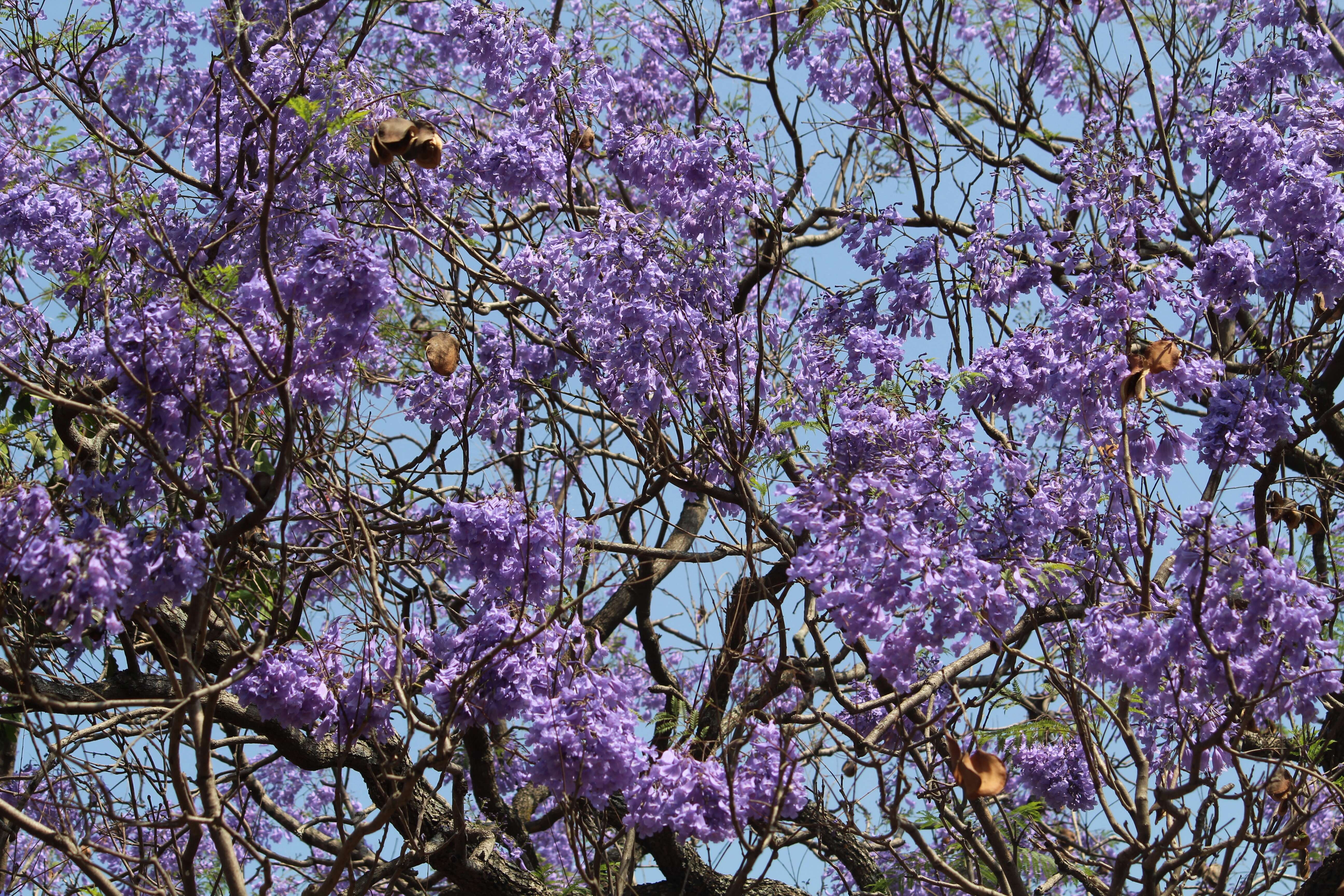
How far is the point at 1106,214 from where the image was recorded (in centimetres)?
424

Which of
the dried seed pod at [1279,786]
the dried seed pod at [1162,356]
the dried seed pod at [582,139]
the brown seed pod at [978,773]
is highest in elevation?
the dried seed pod at [582,139]

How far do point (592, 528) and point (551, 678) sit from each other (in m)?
1.22

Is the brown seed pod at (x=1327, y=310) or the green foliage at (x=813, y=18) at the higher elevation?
the green foliage at (x=813, y=18)

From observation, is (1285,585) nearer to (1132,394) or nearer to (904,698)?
(1132,394)

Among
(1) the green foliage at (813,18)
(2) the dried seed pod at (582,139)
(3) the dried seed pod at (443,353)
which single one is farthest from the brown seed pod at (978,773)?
(1) the green foliage at (813,18)

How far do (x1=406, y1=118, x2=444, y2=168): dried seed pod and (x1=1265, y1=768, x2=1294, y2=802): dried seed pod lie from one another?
274cm

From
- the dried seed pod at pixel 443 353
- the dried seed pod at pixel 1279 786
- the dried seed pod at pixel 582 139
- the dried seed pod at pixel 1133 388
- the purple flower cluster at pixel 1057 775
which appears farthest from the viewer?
the purple flower cluster at pixel 1057 775

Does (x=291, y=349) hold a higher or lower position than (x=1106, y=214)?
lower

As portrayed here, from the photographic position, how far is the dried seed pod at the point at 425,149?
337 cm

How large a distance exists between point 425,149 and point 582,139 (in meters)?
1.72

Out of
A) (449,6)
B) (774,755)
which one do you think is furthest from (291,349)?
(449,6)

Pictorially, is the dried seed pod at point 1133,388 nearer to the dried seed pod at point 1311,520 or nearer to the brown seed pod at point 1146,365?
the brown seed pod at point 1146,365

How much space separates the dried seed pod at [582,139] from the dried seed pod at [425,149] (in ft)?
4.99

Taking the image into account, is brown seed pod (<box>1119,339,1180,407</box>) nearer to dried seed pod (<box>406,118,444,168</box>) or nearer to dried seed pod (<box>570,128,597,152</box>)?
dried seed pod (<box>406,118,444,168</box>)
